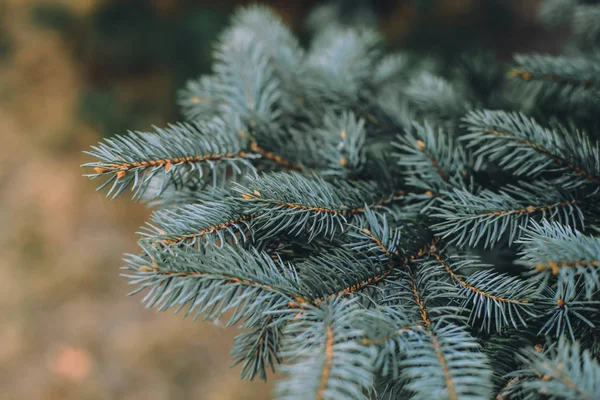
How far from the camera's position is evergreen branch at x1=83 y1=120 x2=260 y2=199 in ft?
1.39

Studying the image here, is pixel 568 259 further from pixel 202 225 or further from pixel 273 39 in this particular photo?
pixel 273 39

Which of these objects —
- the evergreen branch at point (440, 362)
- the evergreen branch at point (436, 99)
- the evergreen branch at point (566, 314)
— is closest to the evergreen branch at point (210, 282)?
the evergreen branch at point (440, 362)

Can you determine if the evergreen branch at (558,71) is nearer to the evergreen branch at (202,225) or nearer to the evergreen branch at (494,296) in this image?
the evergreen branch at (494,296)

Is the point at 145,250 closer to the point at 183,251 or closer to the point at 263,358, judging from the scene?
the point at 183,251

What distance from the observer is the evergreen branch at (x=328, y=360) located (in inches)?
12.0

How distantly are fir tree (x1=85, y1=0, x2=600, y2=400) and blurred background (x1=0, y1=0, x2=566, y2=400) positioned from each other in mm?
659

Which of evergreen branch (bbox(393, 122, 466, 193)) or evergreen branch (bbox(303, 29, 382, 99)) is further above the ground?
evergreen branch (bbox(303, 29, 382, 99))

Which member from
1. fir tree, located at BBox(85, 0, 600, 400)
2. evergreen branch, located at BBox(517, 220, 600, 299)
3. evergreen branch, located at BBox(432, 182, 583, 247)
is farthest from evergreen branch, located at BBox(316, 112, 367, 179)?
evergreen branch, located at BBox(517, 220, 600, 299)

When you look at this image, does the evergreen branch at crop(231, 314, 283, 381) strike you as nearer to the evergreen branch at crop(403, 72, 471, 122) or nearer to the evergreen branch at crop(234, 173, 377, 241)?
the evergreen branch at crop(234, 173, 377, 241)

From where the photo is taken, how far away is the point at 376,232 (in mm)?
442

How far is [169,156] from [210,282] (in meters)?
0.15

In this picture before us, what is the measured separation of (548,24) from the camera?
843 millimetres

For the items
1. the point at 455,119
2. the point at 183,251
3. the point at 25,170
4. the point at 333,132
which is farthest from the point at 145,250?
the point at 25,170

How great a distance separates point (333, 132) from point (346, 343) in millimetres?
291
